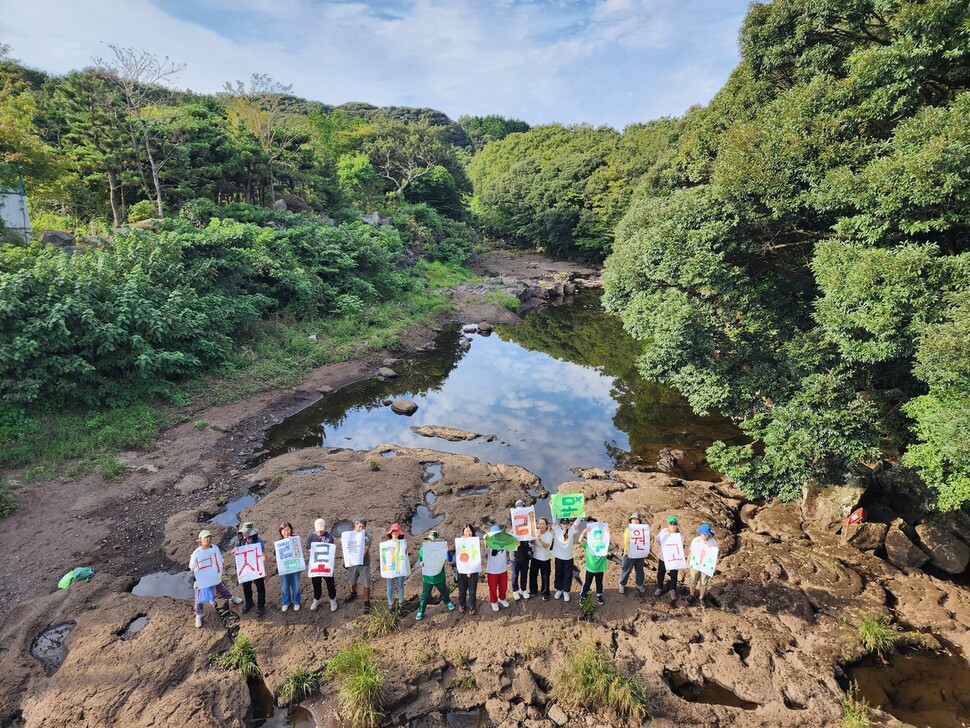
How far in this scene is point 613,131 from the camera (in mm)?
69938

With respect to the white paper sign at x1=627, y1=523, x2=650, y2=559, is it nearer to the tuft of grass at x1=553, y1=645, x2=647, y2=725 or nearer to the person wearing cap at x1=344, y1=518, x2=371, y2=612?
the tuft of grass at x1=553, y1=645, x2=647, y2=725

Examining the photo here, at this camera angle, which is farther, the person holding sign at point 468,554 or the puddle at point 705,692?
the person holding sign at point 468,554

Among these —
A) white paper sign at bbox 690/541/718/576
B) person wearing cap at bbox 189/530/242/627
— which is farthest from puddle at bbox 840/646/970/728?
person wearing cap at bbox 189/530/242/627

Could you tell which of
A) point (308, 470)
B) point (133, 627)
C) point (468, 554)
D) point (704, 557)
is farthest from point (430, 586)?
point (308, 470)

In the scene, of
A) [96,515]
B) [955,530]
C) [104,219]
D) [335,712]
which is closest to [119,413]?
[96,515]

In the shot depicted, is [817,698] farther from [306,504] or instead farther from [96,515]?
[96,515]

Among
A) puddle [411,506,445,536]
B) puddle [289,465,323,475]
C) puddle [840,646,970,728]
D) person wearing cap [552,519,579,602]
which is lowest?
puddle [840,646,970,728]

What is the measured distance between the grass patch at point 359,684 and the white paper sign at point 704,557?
19.5 ft

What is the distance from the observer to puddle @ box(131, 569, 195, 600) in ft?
33.4

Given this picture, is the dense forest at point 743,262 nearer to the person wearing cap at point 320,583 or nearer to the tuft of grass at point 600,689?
the tuft of grass at point 600,689

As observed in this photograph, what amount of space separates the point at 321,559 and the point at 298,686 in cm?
198

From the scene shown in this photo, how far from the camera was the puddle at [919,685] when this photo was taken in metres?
7.89

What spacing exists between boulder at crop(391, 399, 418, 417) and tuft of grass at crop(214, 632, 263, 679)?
1281 cm

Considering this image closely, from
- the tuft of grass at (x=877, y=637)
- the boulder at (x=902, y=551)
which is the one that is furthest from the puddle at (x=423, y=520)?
the boulder at (x=902, y=551)
